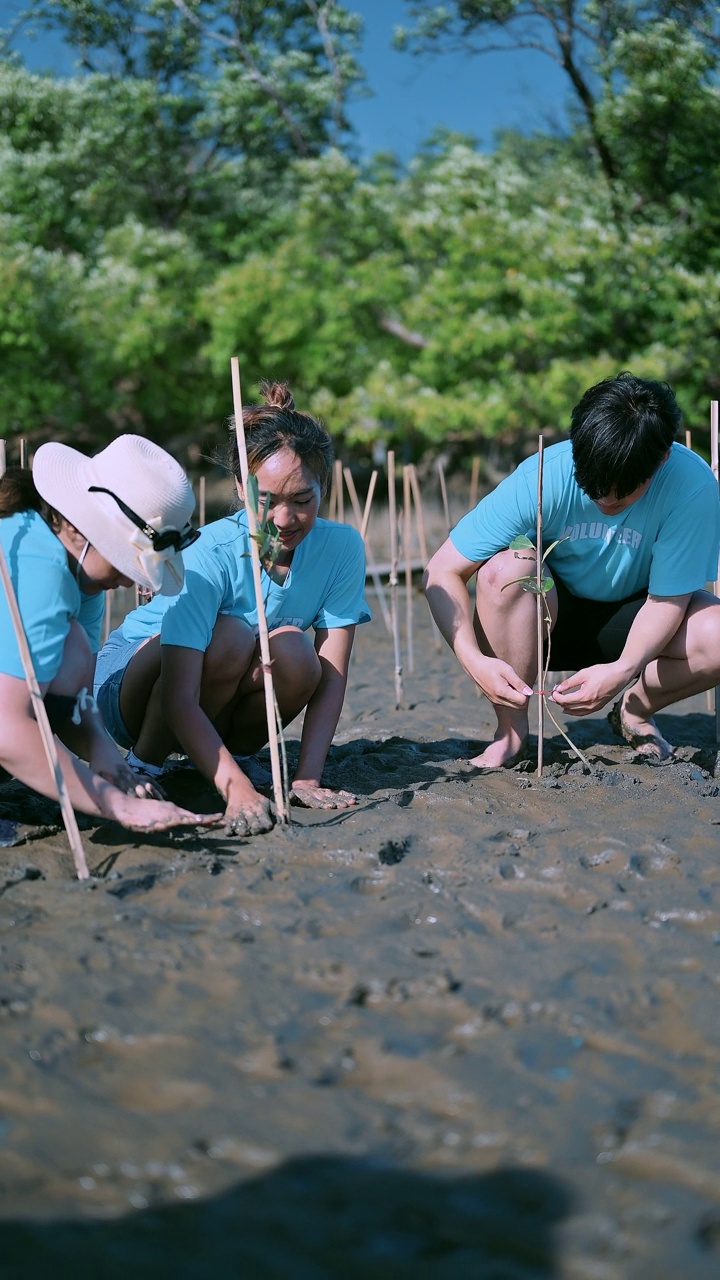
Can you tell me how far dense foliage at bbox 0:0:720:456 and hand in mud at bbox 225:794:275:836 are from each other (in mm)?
7040

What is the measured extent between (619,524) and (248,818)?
52.2 inches

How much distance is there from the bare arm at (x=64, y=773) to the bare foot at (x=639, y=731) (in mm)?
1555

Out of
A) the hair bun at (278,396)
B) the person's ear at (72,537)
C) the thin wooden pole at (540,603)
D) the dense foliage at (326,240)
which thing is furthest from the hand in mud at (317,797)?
the dense foliage at (326,240)

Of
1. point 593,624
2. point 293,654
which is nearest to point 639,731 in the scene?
point 593,624

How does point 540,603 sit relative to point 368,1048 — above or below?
above

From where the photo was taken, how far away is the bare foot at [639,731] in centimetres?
324

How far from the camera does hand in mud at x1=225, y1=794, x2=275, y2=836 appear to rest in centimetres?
247

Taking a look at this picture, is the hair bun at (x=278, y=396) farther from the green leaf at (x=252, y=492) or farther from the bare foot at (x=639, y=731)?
the bare foot at (x=639, y=731)

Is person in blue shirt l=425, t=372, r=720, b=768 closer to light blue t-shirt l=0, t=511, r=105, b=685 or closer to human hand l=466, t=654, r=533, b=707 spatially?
human hand l=466, t=654, r=533, b=707

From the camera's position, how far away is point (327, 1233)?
4.18ft

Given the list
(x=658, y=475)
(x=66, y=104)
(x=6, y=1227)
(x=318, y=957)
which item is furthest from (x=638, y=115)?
(x=6, y=1227)

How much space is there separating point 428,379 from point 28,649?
8104 millimetres

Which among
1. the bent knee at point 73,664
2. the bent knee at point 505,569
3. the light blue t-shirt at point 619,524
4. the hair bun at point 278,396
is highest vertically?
the hair bun at point 278,396

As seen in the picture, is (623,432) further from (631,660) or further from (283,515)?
(283,515)
